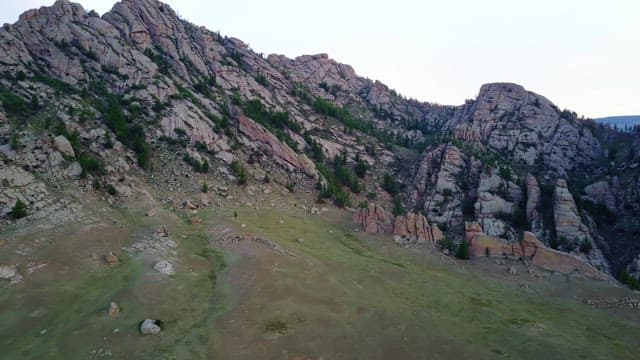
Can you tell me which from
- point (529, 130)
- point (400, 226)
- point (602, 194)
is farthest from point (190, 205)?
point (529, 130)

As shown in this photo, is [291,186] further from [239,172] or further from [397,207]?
[397,207]

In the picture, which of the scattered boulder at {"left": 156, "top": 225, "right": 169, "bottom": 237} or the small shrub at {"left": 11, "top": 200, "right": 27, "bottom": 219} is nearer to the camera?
the small shrub at {"left": 11, "top": 200, "right": 27, "bottom": 219}

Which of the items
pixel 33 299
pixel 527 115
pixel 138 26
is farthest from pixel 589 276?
pixel 138 26

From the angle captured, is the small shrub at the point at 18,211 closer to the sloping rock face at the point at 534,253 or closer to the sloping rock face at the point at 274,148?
the sloping rock face at the point at 274,148

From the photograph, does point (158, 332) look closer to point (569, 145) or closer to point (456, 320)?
point (456, 320)


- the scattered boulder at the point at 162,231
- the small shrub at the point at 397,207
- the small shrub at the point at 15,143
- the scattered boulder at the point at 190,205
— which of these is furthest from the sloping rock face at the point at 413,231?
the small shrub at the point at 15,143

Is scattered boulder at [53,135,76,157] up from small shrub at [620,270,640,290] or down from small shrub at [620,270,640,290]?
up

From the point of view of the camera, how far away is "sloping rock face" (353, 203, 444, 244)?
179 feet

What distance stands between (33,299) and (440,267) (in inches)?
1480

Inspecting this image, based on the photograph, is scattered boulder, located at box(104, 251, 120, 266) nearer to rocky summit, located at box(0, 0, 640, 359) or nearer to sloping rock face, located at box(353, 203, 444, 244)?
rocky summit, located at box(0, 0, 640, 359)

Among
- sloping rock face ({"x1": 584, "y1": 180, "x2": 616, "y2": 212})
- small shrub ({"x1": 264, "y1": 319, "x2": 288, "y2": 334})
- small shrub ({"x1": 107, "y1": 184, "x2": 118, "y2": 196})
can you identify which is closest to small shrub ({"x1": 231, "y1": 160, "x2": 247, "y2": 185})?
small shrub ({"x1": 107, "y1": 184, "x2": 118, "y2": 196})

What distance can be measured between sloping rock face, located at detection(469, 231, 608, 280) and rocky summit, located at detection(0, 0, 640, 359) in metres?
0.21

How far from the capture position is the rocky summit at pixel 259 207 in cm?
3059

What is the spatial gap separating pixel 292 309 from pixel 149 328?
9.98 m
